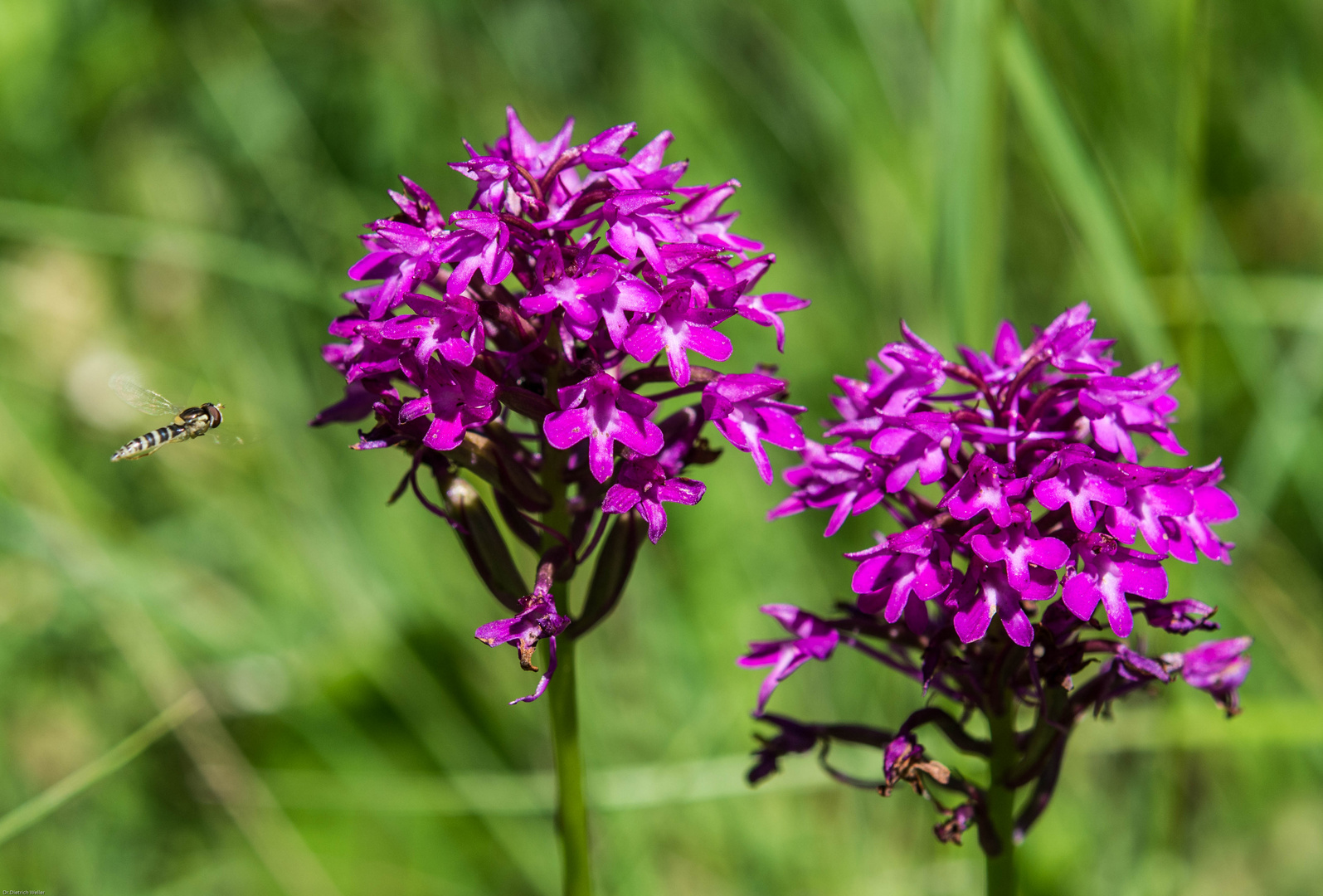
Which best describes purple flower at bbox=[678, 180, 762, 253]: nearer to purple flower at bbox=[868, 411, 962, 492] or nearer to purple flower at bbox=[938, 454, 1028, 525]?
purple flower at bbox=[868, 411, 962, 492]

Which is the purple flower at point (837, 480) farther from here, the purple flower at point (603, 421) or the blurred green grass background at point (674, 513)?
the blurred green grass background at point (674, 513)

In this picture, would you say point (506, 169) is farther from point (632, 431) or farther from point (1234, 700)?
point (1234, 700)

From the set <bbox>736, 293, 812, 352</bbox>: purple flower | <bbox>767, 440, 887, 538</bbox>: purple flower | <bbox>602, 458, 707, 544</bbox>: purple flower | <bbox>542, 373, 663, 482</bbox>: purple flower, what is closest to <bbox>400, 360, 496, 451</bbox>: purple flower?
<bbox>542, 373, 663, 482</bbox>: purple flower

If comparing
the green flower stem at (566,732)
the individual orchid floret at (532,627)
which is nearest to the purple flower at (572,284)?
the green flower stem at (566,732)

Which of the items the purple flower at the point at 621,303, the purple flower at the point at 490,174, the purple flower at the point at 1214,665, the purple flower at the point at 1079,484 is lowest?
the purple flower at the point at 1214,665

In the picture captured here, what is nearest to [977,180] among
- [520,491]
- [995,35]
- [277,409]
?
[995,35]

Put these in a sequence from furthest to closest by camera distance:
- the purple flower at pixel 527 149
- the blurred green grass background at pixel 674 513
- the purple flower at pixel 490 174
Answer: the blurred green grass background at pixel 674 513 < the purple flower at pixel 527 149 < the purple flower at pixel 490 174
